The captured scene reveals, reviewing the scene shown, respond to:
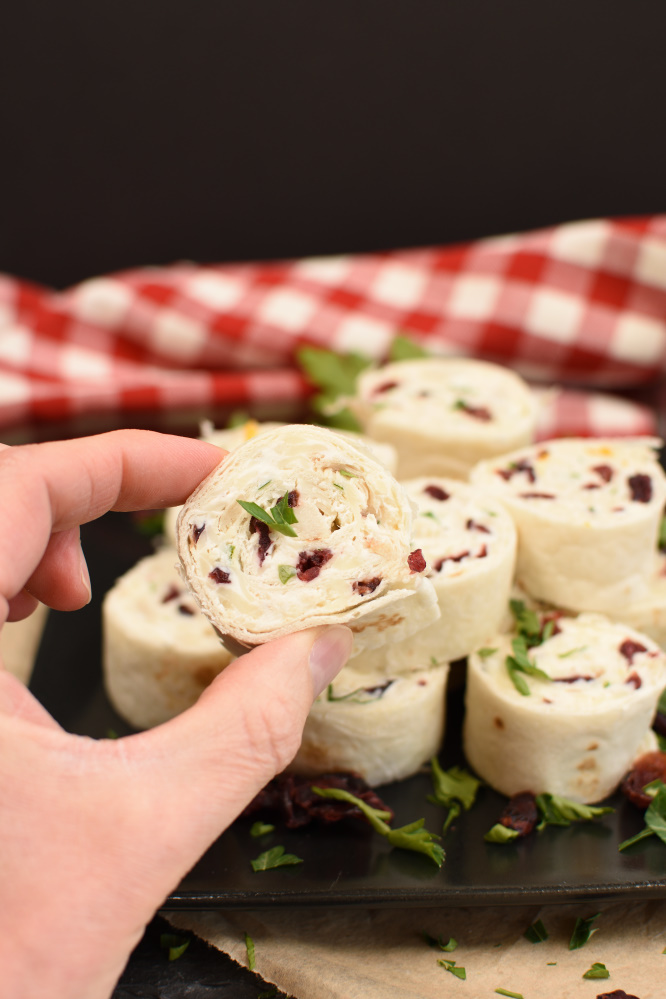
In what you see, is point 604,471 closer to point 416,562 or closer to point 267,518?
point 416,562

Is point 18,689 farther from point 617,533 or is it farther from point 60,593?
point 617,533

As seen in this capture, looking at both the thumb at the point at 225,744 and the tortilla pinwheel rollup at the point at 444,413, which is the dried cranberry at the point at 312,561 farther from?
the tortilla pinwheel rollup at the point at 444,413

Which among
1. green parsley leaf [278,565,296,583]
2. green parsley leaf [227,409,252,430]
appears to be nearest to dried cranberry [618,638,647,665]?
green parsley leaf [278,565,296,583]

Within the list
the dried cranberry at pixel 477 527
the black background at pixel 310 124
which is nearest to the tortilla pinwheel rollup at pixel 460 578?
the dried cranberry at pixel 477 527

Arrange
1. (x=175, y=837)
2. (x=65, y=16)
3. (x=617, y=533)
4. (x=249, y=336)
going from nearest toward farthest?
(x=175, y=837) → (x=617, y=533) → (x=249, y=336) → (x=65, y=16)

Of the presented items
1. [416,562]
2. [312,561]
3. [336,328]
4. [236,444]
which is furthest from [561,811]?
[336,328]

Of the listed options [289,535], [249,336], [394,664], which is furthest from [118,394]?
[289,535]
